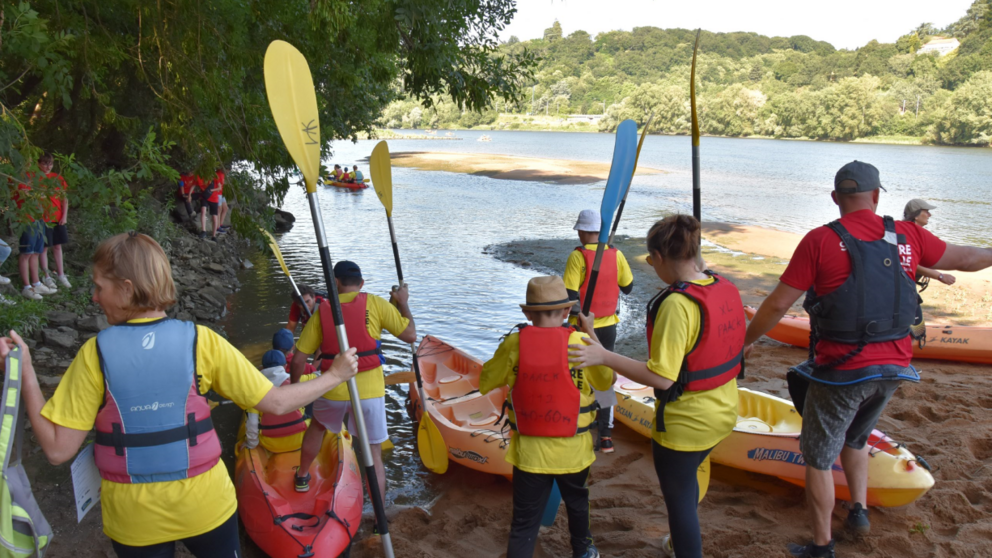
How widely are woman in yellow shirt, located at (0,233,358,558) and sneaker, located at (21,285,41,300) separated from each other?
6.23 m

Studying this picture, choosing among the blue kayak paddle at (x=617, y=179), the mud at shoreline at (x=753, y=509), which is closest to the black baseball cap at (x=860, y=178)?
the blue kayak paddle at (x=617, y=179)

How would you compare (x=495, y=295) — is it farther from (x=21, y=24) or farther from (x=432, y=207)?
(x=432, y=207)

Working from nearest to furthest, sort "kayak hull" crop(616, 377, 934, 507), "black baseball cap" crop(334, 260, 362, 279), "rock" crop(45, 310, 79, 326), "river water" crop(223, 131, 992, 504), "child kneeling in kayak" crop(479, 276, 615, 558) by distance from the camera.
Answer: "child kneeling in kayak" crop(479, 276, 615, 558), "kayak hull" crop(616, 377, 934, 507), "black baseball cap" crop(334, 260, 362, 279), "rock" crop(45, 310, 79, 326), "river water" crop(223, 131, 992, 504)

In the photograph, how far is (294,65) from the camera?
2.97m

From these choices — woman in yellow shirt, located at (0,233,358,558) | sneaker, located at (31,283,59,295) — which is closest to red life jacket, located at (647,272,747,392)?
woman in yellow shirt, located at (0,233,358,558)

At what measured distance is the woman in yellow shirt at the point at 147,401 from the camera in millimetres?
1812

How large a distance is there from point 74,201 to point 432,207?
56.0 ft

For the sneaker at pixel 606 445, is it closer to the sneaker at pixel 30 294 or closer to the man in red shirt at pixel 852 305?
the man in red shirt at pixel 852 305

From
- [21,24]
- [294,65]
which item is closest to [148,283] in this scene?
[294,65]

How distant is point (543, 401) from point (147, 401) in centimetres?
145

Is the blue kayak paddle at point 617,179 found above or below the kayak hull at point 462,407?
above

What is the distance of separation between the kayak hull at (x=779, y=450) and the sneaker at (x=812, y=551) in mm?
666

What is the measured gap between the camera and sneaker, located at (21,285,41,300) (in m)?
6.88

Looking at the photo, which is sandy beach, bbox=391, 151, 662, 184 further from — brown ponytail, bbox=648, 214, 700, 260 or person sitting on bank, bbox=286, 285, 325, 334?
brown ponytail, bbox=648, 214, 700, 260
